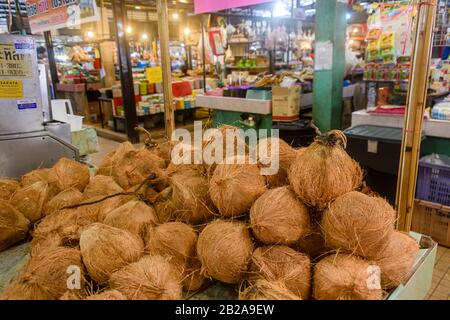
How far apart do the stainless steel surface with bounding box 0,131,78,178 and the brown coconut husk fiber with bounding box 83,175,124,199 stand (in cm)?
87

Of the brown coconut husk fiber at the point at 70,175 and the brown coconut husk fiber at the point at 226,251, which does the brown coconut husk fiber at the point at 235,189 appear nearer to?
the brown coconut husk fiber at the point at 226,251

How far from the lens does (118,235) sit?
1.37 metres

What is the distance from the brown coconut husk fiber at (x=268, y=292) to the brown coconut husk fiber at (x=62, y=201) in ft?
4.05

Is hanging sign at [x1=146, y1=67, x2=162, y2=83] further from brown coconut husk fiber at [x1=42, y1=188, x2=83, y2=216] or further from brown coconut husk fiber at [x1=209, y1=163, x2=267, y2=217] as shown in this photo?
brown coconut husk fiber at [x1=209, y1=163, x2=267, y2=217]

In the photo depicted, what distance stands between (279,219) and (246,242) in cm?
16

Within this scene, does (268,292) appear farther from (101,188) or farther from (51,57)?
(51,57)

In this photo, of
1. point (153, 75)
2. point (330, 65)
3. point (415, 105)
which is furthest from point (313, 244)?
point (153, 75)

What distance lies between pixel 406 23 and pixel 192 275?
360cm

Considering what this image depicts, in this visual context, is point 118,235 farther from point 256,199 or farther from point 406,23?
point 406,23

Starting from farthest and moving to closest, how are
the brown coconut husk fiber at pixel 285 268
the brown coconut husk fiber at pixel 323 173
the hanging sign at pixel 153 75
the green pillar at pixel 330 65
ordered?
the hanging sign at pixel 153 75 < the green pillar at pixel 330 65 < the brown coconut husk fiber at pixel 323 173 < the brown coconut husk fiber at pixel 285 268

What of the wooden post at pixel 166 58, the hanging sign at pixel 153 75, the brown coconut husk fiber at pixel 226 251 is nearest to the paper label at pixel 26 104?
the wooden post at pixel 166 58

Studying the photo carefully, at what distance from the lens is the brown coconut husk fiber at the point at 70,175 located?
7.00 feet

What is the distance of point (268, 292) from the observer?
1104 millimetres
